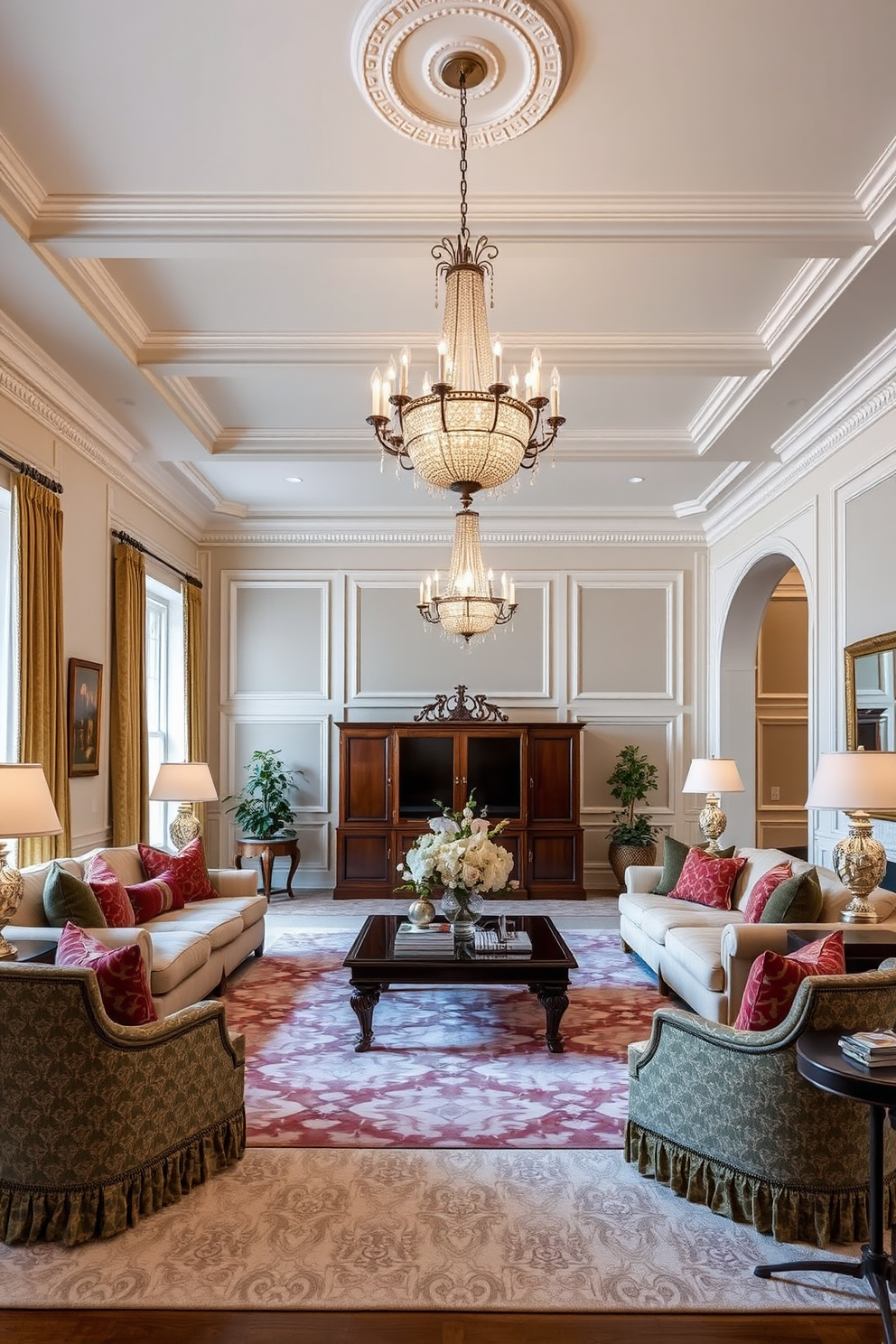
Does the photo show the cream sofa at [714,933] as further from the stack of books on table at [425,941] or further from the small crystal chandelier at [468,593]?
the small crystal chandelier at [468,593]

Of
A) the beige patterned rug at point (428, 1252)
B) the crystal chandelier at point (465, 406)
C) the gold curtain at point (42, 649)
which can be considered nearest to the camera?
the beige patterned rug at point (428, 1252)

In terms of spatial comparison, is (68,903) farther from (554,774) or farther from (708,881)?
(554,774)

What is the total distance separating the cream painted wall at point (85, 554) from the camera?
506 cm

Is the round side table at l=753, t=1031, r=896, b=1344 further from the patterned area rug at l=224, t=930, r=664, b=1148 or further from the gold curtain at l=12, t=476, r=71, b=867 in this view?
the gold curtain at l=12, t=476, r=71, b=867

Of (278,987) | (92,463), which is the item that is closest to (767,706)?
(278,987)

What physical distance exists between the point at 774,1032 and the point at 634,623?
645 cm

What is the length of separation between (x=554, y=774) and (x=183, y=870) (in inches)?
146

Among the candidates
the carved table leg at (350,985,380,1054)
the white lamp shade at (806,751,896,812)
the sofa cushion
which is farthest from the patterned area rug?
the white lamp shade at (806,751,896,812)

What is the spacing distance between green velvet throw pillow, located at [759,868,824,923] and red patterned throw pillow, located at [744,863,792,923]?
0.40 feet

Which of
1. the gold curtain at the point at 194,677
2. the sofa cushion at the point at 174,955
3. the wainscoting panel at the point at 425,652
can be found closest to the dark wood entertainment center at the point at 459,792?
the wainscoting panel at the point at 425,652

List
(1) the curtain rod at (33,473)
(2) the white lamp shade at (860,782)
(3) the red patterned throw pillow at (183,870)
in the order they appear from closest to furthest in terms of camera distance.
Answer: (2) the white lamp shade at (860,782), (1) the curtain rod at (33,473), (3) the red patterned throw pillow at (183,870)

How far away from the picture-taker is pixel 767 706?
9.37 m

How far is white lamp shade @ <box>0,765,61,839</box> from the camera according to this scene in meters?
3.22

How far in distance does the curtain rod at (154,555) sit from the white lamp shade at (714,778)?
409 cm
